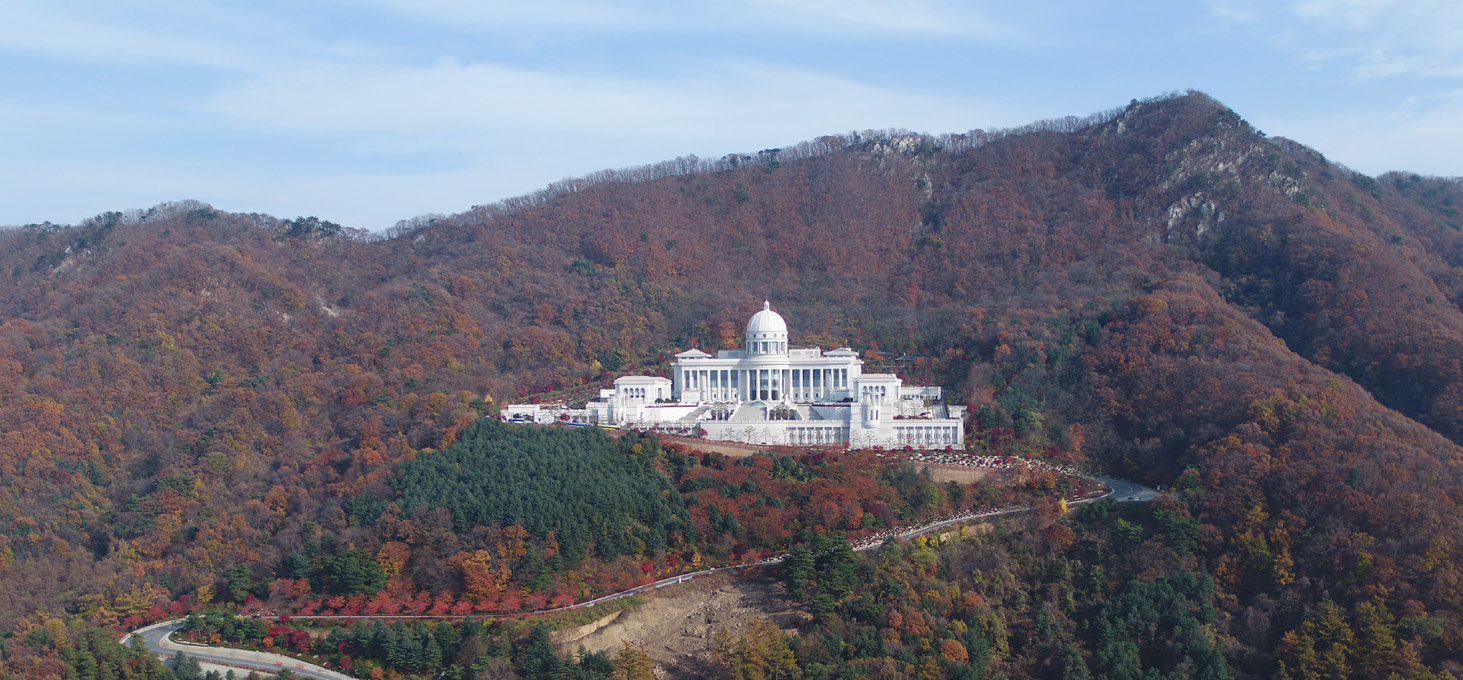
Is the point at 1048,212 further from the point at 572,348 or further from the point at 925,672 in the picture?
the point at 925,672

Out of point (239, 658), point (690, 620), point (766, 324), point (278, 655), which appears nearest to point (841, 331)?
point (766, 324)

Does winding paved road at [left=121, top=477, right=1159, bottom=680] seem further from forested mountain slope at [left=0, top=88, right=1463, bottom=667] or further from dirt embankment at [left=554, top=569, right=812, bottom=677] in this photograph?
forested mountain slope at [left=0, top=88, right=1463, bottom=667]

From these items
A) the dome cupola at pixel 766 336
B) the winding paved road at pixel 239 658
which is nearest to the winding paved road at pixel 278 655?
the winding paved road at pixel 239 658

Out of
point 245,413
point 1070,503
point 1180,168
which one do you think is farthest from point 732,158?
point 1070,503

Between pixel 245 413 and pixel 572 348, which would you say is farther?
pixel 572 348

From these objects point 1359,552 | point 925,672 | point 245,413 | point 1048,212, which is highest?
point 1048,212

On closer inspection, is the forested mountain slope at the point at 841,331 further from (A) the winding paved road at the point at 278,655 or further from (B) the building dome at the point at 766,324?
(B) the building dome at the point at 766,324
